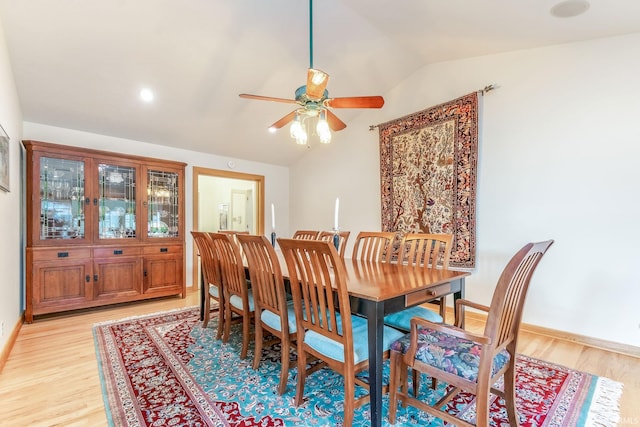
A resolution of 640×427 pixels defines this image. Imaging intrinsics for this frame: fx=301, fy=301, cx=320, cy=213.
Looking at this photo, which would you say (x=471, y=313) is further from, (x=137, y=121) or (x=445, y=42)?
(x=137, y=121)

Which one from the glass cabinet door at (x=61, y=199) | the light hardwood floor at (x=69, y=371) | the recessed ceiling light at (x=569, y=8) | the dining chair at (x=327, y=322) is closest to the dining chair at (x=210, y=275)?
the light hardwood floor at (x=69, y=371)

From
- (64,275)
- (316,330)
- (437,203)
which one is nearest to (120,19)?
(64,275)

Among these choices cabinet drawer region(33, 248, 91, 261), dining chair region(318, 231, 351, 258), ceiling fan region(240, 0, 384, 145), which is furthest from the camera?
cabinet drawer region(33, 248, 91, 261)

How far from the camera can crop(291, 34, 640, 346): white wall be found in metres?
2.42

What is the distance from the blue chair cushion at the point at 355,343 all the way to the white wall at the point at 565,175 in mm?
2033

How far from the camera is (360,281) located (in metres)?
1.75

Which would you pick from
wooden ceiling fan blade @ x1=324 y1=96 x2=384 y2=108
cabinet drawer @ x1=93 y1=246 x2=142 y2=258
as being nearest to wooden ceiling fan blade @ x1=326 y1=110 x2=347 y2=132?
wooden ceiling fan blade @ x1=324 y1=96 x2=384 y2=108

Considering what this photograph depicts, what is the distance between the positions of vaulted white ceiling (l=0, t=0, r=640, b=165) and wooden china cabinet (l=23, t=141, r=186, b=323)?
53 cm

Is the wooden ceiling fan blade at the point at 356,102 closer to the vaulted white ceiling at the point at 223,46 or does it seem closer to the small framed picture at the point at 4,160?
the vaulted white ceiling at the point at 223,46

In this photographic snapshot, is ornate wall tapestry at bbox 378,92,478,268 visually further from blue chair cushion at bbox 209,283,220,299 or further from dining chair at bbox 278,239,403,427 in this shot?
blue chair cushion at bbox 209,283,220,299

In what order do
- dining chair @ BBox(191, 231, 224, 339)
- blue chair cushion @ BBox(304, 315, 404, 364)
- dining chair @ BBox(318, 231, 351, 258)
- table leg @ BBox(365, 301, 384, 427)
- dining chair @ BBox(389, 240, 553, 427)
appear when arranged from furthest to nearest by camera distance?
dining chair @ BBox(318, 231, 351, 258)
dining chair @ BBox(191, 231, 224, 339)
blue chair cushion @ BBox(304, 315, 404, 364)
table leg @ BBox(365, 301, 384, 427)
dining chair @ BBox(389, 240, 553, 427)

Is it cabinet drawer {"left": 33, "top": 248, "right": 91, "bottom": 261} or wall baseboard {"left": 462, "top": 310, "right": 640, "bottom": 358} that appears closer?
wall baseboard {"left": 462, "top": 310, "right": 640, "bottom": 358}

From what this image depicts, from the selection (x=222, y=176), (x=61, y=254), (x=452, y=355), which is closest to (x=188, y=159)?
(x=222, y=176)

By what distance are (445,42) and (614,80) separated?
4.70ft
